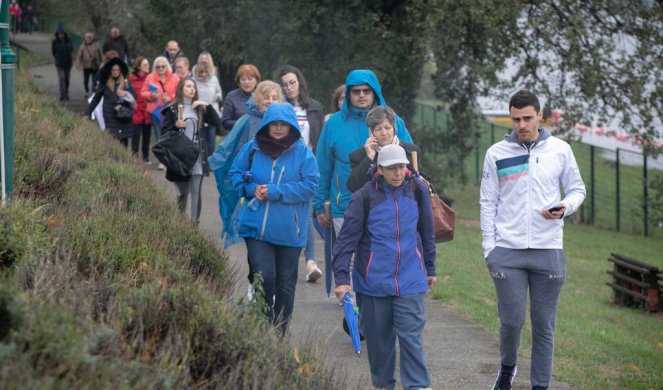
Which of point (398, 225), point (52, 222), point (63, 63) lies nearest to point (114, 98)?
point (63, 63)

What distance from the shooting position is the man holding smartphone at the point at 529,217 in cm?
689

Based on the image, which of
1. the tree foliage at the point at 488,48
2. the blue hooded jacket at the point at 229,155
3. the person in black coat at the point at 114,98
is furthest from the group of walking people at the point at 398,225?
the tree foliage at the point at 488,48

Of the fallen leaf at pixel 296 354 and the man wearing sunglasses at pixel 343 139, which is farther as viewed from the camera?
the man wearing sunglasses at pixel 343 139

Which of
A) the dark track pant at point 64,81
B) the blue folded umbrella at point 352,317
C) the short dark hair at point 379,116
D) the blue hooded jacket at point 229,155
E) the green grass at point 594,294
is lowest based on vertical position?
the green grass at point 594,294

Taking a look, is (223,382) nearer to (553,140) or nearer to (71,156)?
(553,140)

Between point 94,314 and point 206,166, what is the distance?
748cm

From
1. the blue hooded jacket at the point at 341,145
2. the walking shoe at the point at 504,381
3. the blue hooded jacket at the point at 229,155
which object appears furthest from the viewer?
the blue hooded jacket at the point at 229,155

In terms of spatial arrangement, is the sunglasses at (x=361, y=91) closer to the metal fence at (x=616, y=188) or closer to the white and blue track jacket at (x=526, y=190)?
the white and blue track jacket at (x=526, y=190)

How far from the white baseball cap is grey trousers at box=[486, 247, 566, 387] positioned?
87 centimetres

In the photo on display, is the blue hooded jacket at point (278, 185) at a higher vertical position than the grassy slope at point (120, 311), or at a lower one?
higher

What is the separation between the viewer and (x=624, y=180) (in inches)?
1062

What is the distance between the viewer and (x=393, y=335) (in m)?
6.96

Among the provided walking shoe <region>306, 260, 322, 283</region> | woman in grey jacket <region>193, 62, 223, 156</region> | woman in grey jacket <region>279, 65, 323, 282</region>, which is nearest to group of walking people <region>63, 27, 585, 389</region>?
woman in grey jacket <region>279, 65, 323, 282</region>

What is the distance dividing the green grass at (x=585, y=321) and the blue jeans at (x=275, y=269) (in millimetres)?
2008
